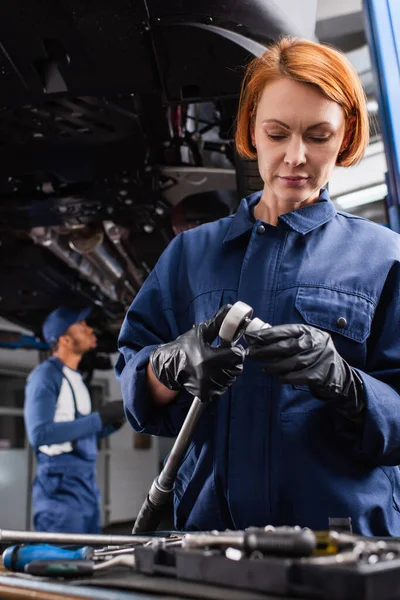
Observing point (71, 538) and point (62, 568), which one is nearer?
point (62, 568)

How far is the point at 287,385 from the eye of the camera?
3.23 ft

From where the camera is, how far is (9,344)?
4.60 metres

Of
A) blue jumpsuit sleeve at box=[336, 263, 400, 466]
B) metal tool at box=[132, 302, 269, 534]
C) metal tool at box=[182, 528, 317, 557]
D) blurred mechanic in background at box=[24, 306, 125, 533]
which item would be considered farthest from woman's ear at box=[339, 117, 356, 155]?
blurred mechanic in background at box=[24, 306, 125, 533]

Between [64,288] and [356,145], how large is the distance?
2.60m

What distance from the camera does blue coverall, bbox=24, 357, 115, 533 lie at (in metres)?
3.10

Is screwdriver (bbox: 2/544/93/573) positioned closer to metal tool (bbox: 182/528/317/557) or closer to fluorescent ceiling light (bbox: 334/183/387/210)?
metal tool (bbox: 182/528/317/557)

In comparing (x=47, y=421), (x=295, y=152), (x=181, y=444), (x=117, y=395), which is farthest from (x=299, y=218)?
(x=117, y=395)

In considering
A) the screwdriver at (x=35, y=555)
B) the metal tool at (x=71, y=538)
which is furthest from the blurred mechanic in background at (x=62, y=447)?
the screwdriver at (x=35, y=555)

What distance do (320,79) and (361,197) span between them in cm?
334

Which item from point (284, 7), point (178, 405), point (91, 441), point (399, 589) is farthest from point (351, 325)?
point (91, 441)

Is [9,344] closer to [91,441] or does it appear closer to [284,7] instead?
[91,441]

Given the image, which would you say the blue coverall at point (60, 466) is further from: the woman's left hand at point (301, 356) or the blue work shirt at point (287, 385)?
the woman's left hand at point (301, 356)

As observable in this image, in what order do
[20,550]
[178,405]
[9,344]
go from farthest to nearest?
[9,344] < [178,405] < [20,550]

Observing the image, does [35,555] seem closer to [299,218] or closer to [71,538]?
[71,538]
